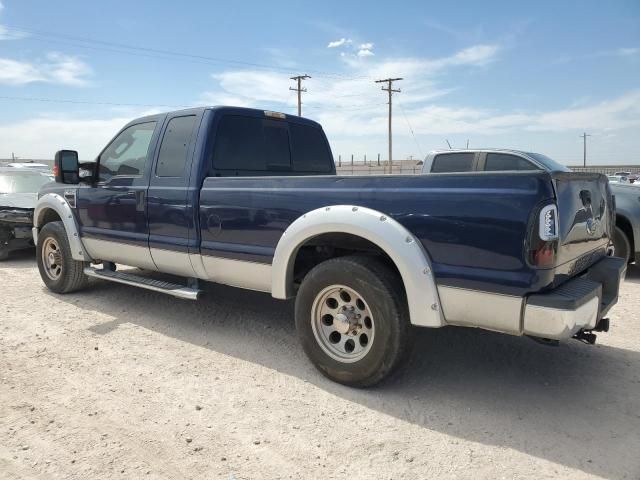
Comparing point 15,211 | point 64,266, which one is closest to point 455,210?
point 64,266

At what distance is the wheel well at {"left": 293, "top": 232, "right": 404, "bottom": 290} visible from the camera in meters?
3.45

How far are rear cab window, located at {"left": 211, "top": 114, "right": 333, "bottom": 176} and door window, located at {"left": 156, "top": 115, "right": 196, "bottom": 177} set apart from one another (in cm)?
30

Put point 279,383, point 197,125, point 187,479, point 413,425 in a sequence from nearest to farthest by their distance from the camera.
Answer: point 187,479 → point 413,425 → point 279,383 → point 197,125

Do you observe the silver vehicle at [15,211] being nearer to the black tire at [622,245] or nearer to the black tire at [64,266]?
the black tire at [64,266]

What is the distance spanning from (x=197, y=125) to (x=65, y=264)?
8.55ft

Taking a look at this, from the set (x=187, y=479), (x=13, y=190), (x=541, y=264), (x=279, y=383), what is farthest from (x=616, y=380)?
(x=13, y=190)

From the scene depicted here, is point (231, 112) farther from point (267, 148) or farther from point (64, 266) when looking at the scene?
point (64, 266)

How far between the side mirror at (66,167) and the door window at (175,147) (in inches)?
50.0

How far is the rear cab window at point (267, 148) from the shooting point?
450 centimetres

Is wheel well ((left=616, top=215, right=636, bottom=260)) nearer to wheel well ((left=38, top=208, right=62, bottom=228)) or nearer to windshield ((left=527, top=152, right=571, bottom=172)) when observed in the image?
windshield ((left=527, top=152, right=571, bottom=172))

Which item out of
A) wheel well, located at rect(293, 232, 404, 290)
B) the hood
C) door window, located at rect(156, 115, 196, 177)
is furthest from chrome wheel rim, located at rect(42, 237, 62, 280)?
wheel well, located at rect(293, 232, 404, 290)

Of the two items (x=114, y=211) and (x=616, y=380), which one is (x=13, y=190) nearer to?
(x=114, y=211)

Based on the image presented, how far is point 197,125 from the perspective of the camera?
175 inches

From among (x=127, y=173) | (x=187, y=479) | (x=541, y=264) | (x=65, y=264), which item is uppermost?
(x=127, y=173)
